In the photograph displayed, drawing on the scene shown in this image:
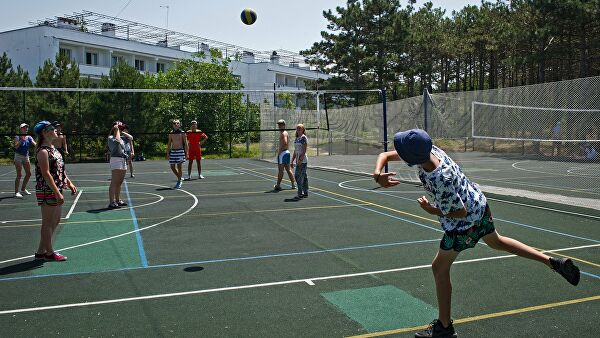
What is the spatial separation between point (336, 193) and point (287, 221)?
161 inches

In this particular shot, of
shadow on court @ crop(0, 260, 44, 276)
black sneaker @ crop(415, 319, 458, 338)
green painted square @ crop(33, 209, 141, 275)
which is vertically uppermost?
black sneaker @ crop(415, 319, 458, 338)

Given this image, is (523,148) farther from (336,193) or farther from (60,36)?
(60,36)

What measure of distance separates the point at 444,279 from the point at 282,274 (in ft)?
8.26

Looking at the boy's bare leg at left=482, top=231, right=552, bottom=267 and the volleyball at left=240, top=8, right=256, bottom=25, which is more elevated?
the volleyball at left=240, top=8, right=256, bottom=25

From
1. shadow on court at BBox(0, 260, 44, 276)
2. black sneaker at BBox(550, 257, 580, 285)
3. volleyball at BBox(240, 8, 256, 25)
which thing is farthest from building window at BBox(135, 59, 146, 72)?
black sneaker at BBox(550, 257, 580, 285)

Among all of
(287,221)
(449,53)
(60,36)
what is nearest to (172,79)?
(60,36)

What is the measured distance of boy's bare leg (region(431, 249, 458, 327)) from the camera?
12.7 ft

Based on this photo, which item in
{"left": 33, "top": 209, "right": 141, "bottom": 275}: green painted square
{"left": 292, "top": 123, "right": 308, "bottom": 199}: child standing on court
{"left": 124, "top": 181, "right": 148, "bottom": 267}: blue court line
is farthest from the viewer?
{"left": 292, "top": 123, "right": 308, "bottom": 199}: child standing on court

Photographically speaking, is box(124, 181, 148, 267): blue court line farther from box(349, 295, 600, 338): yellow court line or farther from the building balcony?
the building balcony

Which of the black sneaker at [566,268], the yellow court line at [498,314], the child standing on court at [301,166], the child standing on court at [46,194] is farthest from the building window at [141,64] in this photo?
the black sneaker at [566,268]

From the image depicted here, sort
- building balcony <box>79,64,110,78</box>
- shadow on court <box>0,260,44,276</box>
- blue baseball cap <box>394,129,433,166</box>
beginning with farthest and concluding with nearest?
building balcony <box>79,64,110,78</box>, shadow on court <box>0,260,44,276</box>, blue baseball cap <box>394,129,433,166</box>

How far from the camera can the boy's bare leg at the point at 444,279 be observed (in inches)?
153

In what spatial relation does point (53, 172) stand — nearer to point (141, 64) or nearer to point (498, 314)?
point (498, 314)

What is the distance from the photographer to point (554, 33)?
95.8ft
